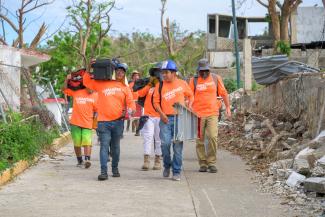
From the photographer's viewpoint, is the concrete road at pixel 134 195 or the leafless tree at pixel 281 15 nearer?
the concrete road at pixel 134 195

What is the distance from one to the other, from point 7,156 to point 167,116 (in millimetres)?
2718

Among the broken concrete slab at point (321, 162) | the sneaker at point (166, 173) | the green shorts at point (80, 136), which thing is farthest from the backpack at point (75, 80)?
the broken concrete slab at point (321, 162)

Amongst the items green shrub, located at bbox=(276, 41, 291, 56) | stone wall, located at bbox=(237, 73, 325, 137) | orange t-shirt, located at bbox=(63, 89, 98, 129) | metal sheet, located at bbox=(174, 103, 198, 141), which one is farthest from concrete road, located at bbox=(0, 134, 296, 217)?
green shrub, located at bbox=(276, 41, 291, 56)

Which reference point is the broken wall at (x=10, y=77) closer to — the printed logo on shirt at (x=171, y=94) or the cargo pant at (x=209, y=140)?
the cargo pant at (x=209, y=140)

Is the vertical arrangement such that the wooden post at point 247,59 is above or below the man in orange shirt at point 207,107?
above

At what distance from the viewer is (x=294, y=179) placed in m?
8.27

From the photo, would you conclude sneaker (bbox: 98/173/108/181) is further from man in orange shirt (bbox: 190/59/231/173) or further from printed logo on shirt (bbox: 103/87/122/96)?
man in orange shirt (bbox: 190/59/231/173)

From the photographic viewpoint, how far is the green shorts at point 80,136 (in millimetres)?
10930

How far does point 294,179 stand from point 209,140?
2213 millimetres

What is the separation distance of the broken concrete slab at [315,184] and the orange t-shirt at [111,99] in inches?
122

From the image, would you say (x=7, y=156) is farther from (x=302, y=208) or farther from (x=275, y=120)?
(x=275, y=120)

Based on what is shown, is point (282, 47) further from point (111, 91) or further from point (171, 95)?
point (111, 91)

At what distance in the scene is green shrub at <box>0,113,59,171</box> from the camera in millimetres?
9914

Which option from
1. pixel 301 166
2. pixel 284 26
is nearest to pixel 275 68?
pixel 301 166
